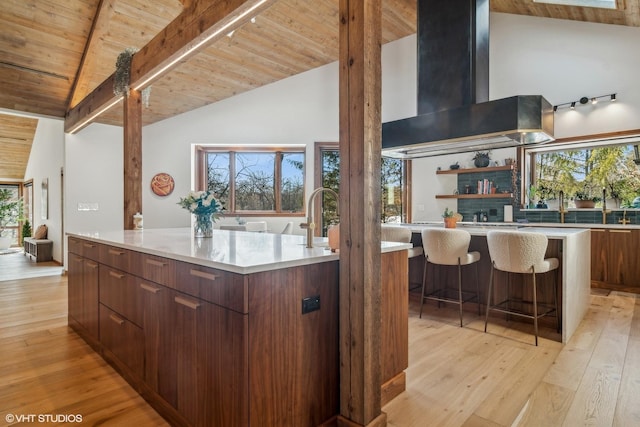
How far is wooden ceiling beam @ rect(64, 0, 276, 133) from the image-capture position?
2621 millimetres

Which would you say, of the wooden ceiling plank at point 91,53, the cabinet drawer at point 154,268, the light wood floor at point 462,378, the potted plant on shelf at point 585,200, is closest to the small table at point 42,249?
the wooden ceiling plank at point 91,53

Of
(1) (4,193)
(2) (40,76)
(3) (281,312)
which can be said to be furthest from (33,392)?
(1) (4,193)

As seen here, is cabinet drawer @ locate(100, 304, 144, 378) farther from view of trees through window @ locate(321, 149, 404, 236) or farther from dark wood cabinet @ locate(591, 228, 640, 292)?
dark wood cabinet @ locate(591, 228, 640, 292)

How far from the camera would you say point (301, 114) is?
6.65 meters

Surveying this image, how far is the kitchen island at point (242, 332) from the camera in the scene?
58.2 inches

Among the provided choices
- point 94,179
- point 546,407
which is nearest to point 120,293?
point 546,407

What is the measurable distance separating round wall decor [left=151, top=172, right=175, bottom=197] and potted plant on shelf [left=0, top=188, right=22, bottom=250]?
6433 millimetres

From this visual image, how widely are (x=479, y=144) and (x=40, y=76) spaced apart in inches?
255

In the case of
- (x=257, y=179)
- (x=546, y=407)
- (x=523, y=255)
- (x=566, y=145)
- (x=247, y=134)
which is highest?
(x=247, y=134)

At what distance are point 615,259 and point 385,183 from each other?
3639mm

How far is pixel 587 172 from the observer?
5.45 metres

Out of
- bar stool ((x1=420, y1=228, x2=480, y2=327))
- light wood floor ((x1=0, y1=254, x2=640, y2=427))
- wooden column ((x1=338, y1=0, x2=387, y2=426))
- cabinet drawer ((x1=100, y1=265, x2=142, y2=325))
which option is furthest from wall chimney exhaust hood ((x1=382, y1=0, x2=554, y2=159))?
cabinet drawer ((x1=100, y1=265, x2=142, y2=325))

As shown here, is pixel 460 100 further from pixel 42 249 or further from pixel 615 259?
pixel 42 249

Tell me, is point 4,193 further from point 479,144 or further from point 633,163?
point 633,163
